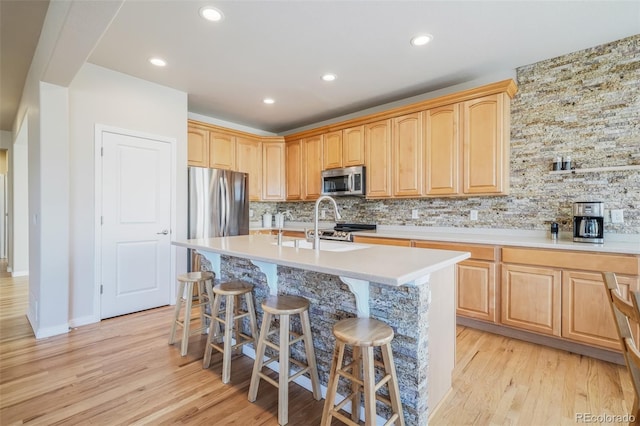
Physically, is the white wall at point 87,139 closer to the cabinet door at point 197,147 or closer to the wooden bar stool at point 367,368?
the cabinet door at point 197,147

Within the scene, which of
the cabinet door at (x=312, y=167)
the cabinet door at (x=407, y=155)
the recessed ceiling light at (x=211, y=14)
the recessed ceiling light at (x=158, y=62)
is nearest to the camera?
the recessed ceiling light at (x=211, y=14)

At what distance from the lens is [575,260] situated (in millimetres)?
2391

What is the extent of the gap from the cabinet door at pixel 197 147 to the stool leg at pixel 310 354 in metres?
3.19

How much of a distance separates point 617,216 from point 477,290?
132 cm

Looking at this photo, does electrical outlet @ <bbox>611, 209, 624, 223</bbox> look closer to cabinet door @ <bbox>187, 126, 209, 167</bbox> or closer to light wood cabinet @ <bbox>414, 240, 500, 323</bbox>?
light wood cabinet @ <bbox>414, 240, 500, 323</bbox>

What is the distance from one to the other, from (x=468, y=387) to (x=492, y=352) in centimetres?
70

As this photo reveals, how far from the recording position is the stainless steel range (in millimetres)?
3846

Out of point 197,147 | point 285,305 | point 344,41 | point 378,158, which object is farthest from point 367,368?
point 197,147

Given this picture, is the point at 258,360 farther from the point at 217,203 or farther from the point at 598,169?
the point at 598,169

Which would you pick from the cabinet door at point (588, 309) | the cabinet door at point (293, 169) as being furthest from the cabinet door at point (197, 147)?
the cabinet door at point (588, 309)

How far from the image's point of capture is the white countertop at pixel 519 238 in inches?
91.1

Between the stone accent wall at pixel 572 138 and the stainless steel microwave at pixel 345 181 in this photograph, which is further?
the stainless steel microwave at pixel 345 181

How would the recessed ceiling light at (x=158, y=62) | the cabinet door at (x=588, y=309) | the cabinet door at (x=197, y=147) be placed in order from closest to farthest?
1. the cabinet door at (x=588, y=309)
2. the recessed ceiling light at (x=158, y=62)
3. the cabinet door at (x=197, y=147)

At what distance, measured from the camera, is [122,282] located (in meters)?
3.28
